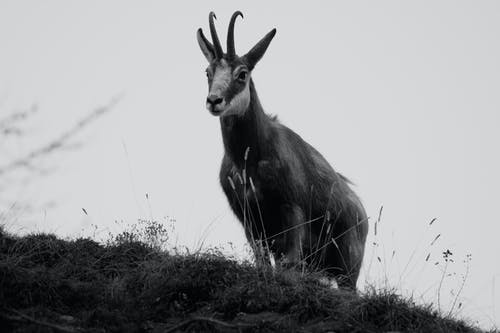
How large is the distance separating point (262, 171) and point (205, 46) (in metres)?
2.18

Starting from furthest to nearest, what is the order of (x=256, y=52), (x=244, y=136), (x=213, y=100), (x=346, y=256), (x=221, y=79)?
(x=346, y=256), (x=256, y=52), (x=244, y=136), (x=221, y=79), (x=213, y=100)

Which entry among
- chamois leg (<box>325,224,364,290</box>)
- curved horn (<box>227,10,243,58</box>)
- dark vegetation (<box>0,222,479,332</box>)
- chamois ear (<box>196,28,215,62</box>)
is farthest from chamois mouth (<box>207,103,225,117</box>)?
chamois leg (<box>325,224,364,290</box>)

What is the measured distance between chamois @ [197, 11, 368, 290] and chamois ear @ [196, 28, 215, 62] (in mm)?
15

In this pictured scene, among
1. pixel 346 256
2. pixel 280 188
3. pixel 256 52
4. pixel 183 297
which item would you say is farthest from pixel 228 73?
pixel 183 297

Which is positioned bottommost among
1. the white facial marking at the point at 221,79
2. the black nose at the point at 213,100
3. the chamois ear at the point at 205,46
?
the black nose at the point at 213,100

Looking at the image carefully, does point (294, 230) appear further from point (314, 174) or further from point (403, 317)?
point (403, 317)

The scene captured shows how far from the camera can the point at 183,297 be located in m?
6.23

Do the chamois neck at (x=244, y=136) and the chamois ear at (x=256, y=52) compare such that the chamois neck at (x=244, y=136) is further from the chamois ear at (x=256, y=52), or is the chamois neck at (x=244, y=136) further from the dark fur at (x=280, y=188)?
the chamois ear at (x=256, y=52)

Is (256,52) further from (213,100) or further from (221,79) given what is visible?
(213,100)

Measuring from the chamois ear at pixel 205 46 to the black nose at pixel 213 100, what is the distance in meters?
1.25

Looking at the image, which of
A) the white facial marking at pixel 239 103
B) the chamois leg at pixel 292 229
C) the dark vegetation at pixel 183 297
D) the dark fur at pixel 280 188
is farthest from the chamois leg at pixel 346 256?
the dark vegetation at pixel 183 297

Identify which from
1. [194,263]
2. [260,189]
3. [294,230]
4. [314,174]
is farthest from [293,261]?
[194,263]

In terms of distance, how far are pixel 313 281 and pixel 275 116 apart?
163 inches

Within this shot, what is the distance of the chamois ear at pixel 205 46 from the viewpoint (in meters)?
9.82
